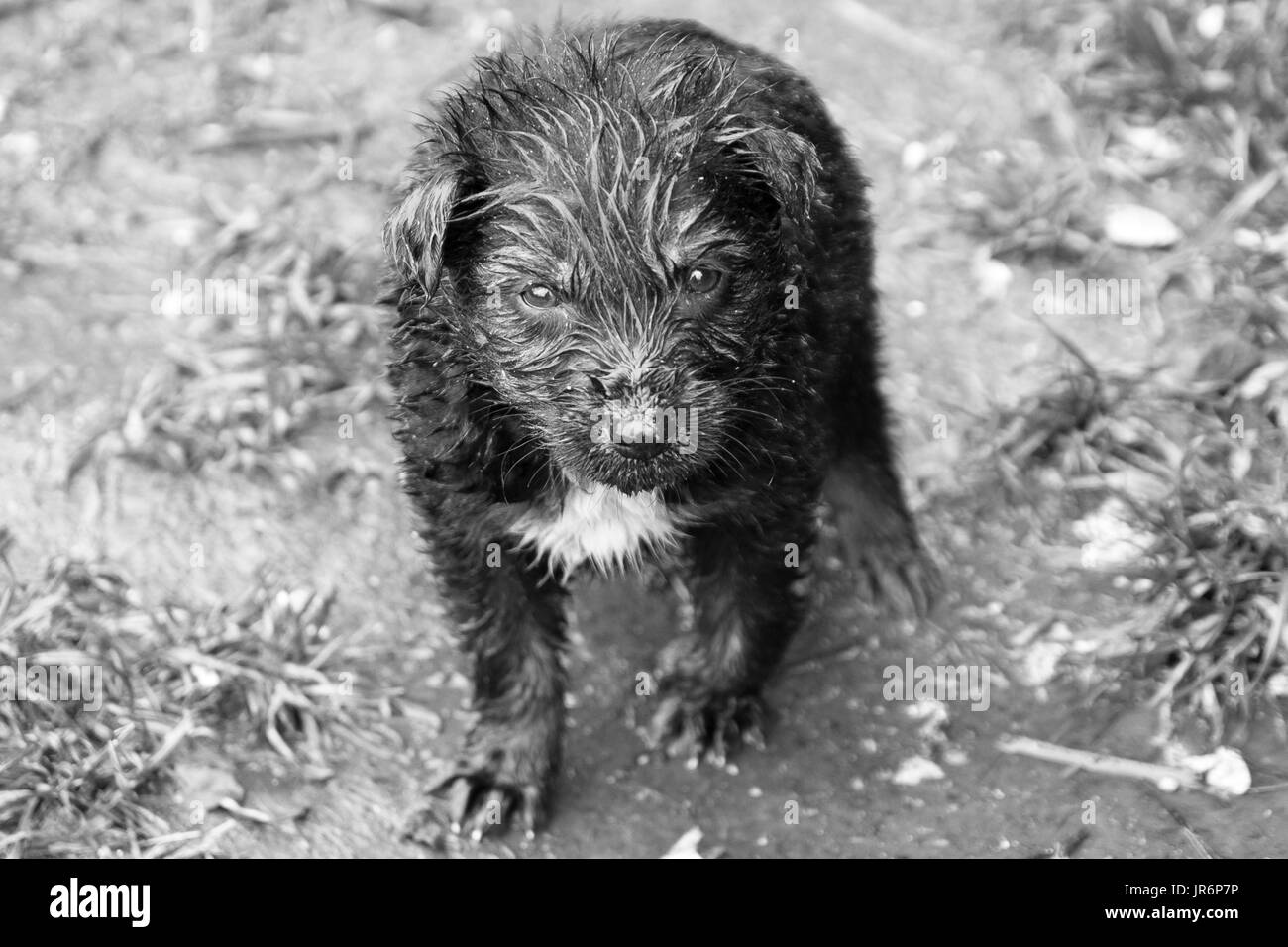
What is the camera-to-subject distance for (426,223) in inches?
157

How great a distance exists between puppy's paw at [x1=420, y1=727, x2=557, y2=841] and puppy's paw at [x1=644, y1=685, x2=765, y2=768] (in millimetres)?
408

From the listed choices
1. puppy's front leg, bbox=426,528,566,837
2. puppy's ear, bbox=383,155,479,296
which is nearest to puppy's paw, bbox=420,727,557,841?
puppy's front leg, bbox=426,528,566,837

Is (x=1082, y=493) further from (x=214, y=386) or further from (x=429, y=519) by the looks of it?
(x=214, y=386)

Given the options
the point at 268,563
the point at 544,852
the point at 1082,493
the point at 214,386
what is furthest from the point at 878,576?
the point at 214,386

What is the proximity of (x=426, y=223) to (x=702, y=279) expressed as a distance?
73 cm

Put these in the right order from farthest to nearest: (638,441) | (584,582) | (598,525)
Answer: (584,582)
(598,525)
(638,441)

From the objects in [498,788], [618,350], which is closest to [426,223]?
[618,350]

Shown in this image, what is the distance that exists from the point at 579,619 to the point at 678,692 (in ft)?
1.95

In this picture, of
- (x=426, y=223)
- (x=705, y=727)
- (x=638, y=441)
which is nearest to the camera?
(x=638, y=441)

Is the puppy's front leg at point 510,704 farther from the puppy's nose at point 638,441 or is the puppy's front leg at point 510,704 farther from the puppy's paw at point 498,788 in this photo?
the puppy's nose at point 638,441

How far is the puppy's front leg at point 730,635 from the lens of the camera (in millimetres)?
4664

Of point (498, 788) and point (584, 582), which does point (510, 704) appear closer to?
point (498, 788)

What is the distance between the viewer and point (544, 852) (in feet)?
15.7

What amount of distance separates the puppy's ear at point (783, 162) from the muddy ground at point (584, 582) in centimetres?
174
